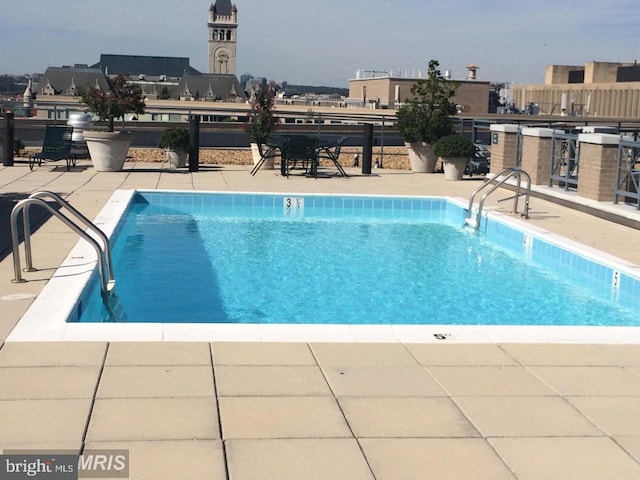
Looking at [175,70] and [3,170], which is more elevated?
[175,70]

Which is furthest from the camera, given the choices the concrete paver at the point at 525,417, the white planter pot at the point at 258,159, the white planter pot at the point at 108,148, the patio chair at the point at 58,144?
the white planter pot at the point at 258,159

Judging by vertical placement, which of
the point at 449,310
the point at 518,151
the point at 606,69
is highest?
the point at 606,69

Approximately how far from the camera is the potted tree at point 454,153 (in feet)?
53.4

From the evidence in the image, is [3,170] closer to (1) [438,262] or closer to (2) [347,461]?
(1) [438,262]

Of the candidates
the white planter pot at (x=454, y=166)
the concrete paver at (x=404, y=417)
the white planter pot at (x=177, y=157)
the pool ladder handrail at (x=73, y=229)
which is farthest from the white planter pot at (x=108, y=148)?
the concrete paver at (x=404, y=417)

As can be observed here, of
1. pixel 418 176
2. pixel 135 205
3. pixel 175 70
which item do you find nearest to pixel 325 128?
pixel 418 176

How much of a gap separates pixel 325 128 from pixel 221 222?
2882 centimetres

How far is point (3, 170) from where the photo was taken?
15992 millimetres

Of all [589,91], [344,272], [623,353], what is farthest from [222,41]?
[623,353]

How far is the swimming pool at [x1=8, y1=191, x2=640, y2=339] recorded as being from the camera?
7.37m

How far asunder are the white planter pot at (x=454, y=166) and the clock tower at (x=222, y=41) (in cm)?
17779

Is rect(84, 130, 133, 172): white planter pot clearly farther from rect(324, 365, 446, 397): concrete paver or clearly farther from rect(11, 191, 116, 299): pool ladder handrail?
rect(324, 365, 446, 397): concrete paver

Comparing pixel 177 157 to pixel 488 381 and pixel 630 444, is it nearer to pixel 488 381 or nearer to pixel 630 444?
pixel 488 381

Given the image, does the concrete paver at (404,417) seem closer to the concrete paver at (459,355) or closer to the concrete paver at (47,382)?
the concrete paver at (459,355)
